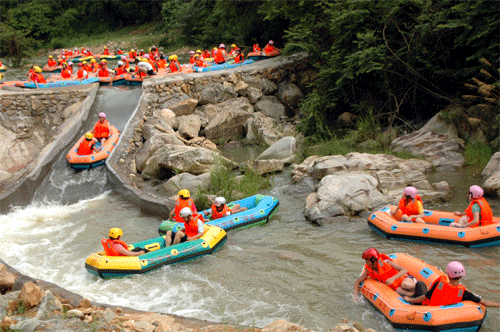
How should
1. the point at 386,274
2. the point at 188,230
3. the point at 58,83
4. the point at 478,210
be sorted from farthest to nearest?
the point at 58,83
the point at 188,230
the point at 478,210
the point at 386,274

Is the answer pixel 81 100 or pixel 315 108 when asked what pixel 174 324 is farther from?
pixel 81 100

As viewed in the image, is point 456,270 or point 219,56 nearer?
point 456,270

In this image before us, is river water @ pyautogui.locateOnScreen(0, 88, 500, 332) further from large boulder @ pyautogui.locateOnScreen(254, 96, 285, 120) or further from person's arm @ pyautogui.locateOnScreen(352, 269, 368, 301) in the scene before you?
large boulder @ pyautogui.locateOnScreen(254, 96, 285, 120)

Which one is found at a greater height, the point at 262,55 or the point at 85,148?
the point at 262,55

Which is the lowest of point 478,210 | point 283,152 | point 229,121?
point 283,152

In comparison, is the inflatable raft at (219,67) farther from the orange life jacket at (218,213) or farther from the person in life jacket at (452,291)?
the person in life jacket at (452,291)

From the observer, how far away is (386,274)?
6500mm

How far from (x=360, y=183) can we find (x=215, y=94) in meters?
8.84

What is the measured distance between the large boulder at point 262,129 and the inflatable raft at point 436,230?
736 cm

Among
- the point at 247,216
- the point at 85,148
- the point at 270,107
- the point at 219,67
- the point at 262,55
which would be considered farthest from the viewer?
the point at 262,55

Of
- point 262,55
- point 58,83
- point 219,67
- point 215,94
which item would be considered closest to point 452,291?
point 215,94

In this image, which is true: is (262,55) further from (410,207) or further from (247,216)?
(410,207)

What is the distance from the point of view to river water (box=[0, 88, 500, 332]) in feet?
21.1

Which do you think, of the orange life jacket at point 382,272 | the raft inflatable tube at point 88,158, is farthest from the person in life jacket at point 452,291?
the raft inflatable tube at point 88,158
